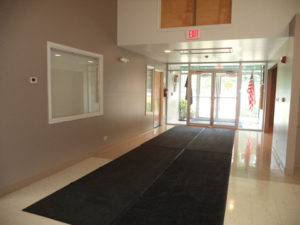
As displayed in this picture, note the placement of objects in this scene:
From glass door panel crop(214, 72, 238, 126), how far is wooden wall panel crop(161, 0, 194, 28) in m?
3.93

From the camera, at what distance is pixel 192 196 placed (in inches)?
118

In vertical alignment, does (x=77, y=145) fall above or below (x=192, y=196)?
above

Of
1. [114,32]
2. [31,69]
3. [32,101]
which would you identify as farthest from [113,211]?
[114,32]

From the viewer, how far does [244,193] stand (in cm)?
313

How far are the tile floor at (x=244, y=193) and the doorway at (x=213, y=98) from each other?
3.64 meters

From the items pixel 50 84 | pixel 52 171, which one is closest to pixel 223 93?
pixel 50 84

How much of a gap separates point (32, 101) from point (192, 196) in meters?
2.61

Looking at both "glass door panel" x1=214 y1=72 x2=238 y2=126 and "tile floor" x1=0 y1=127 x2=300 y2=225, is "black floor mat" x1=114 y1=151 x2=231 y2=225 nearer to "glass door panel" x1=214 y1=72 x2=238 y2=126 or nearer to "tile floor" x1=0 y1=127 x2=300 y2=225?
"tile floor" x1=0 y1=127 x2=300 y2=225

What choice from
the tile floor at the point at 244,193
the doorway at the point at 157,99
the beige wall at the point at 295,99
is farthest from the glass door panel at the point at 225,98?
the beige wall at the point at 295,99

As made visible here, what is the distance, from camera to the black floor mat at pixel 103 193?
2.53 metres

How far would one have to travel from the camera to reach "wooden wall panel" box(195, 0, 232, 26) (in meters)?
4.62

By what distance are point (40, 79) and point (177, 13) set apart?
3.18 meters

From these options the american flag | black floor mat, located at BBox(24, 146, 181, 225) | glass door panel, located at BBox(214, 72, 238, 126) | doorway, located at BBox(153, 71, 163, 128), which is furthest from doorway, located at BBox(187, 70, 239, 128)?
→ black floor mat, located at BBox(24, 146, 181, 225)

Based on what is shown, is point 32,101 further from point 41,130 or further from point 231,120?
point 231,120
